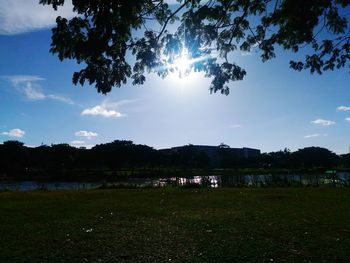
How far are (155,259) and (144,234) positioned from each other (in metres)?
2.54

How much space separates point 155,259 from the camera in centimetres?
766

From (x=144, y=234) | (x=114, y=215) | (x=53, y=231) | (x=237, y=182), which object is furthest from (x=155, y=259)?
(x=237, y=182)

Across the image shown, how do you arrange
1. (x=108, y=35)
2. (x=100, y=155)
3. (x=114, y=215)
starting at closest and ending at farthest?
(x=108, y=35)
(x=114, y=215)
(x=100, y=155)

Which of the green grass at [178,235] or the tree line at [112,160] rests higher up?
the tree line at [112,160]

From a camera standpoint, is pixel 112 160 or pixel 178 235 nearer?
pixel 178 235

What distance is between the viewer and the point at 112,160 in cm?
12812

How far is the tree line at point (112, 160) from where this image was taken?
123 m

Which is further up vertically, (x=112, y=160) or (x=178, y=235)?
(x=112, y=160)

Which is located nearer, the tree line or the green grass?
the green grass

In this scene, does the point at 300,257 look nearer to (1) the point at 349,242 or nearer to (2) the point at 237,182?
(1) the point at 349,242

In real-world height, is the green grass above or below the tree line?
below

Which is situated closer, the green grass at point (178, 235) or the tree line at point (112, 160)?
the green grass at point (178, 235)

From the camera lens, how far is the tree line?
403 feet

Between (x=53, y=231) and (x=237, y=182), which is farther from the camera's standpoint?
(x=237, y=182)
